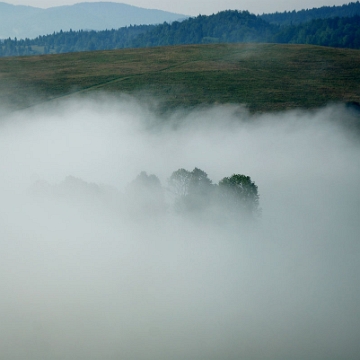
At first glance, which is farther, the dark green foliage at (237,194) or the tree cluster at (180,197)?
the tree cluster at (180,197)

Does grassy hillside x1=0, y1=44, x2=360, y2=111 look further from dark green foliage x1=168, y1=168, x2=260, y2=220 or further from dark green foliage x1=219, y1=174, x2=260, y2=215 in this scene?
dark green foliage x1=219, y1=174, x2=260, y2=215

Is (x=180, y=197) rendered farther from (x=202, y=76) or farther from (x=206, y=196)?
(x=202, y=76)

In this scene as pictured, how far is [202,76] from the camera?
354 ft

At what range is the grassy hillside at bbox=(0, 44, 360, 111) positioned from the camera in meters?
95.2

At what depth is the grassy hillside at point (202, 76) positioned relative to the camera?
312 ft

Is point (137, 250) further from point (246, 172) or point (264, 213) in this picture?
point (246, 172)

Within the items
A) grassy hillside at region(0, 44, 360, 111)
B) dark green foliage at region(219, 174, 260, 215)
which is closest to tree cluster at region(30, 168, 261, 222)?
dark green foliage at region(219, 174, 260, 215)

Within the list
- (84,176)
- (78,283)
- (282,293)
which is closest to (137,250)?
(78,283)

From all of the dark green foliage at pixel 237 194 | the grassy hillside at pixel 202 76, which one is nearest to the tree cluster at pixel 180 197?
the dark green foliage at pixel 237 194

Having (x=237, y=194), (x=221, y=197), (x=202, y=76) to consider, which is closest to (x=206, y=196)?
(x=221, y=197)

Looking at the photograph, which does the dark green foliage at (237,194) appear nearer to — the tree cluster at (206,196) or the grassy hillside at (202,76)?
the tree cluster at (206,196)

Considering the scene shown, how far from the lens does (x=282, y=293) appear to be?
4559 centimetres

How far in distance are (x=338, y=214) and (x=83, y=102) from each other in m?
59.4

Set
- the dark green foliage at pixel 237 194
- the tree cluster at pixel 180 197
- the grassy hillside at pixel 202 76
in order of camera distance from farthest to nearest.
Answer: the grassy hillside at pixel 202 76
the tree cluster at pixel 180 197
the dark green foliage at pixel 237 194
